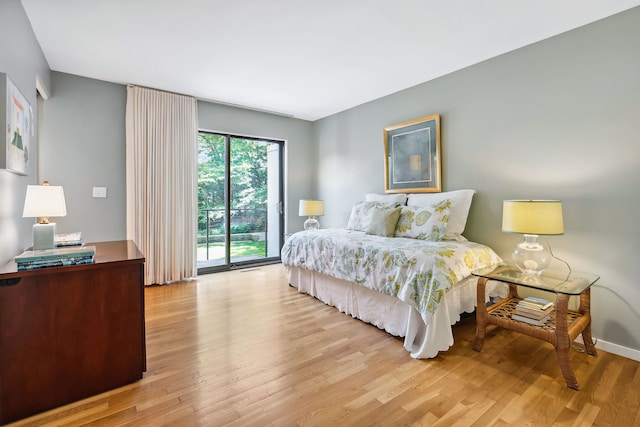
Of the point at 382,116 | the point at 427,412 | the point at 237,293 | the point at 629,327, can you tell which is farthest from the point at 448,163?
the point at 237,293

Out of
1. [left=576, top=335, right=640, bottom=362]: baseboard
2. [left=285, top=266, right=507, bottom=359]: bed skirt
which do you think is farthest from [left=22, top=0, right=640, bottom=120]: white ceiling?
[left=576, top=335, right=640, bottom=362]: baseboard

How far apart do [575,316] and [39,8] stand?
A: 178 inches

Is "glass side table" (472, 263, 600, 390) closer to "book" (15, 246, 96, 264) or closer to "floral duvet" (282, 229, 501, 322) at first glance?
"floral duvet" (282, 229, 501, 322)

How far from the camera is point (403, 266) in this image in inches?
90.5

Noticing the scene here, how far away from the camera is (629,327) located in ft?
7.07

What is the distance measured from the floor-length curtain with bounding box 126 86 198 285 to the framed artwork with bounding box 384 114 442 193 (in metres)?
2.68

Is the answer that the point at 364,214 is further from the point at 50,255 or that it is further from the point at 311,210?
the point at 50,255

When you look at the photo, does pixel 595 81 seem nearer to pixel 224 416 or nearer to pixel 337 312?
pixel 337 312

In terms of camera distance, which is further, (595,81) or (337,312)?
(337,312)

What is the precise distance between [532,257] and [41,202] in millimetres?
3426

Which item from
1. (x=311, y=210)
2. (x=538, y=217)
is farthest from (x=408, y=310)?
(x=311, y=210)

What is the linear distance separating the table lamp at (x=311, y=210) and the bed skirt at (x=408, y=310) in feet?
4.95

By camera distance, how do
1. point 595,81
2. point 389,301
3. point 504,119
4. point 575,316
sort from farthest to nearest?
point 504,119 → point 389,301 → point 595,81 → point 575,316

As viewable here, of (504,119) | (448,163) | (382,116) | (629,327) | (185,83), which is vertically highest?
(185,83)
